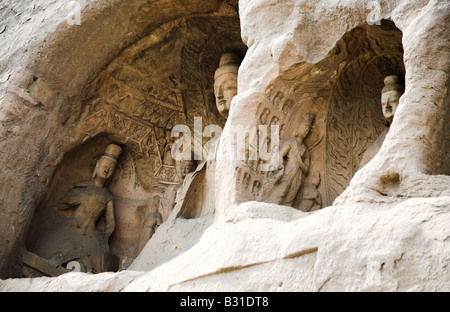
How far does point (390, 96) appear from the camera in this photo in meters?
5.06

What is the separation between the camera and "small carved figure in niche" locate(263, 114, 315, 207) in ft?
16.8

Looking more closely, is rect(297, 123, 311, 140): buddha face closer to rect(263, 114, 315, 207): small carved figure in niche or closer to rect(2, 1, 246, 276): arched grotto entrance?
rect(263, 114, 315, 207): small carved figure in niche

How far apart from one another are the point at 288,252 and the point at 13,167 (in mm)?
3358

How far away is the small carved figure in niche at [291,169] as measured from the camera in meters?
5.11

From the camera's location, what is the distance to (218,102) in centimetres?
640

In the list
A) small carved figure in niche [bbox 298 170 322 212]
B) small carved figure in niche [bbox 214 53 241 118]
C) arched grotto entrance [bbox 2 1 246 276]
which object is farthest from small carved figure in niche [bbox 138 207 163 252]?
small carved figure in niche [bbox 298 170 322 212]

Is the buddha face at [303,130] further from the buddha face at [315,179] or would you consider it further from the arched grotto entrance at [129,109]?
the arched grotto entrance at [129,109]

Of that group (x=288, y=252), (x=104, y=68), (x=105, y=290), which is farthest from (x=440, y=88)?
(x=104, y=68)

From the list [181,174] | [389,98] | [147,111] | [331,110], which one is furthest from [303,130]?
[147,111]

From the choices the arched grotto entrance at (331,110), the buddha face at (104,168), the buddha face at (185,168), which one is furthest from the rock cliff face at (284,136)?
the buddha face at (185,168)

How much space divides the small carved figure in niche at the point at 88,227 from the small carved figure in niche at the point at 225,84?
139 centimetres

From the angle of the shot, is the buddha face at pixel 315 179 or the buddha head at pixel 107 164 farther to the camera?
the buddha head at pixel 107 164

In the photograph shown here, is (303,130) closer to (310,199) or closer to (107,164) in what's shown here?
(310,199)
